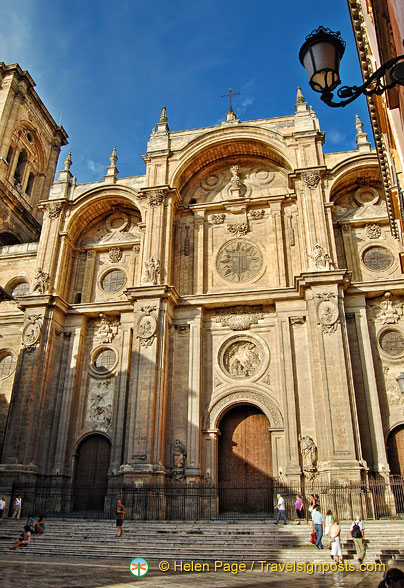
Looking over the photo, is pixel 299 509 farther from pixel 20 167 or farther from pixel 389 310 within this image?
pixel 20 167

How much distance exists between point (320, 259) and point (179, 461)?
31.7 ft

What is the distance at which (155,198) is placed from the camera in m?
22.9

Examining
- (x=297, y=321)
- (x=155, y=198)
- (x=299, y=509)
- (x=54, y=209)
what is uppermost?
(x=54, y=209)

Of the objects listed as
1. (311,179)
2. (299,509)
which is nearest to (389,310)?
(311,179)

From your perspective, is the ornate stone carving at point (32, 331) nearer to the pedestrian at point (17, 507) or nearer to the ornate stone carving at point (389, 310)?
the pedestrian at point (17, 507)

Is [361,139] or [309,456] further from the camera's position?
[361,139]

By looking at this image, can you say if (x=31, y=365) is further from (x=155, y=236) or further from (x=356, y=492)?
(x=356, y=492)

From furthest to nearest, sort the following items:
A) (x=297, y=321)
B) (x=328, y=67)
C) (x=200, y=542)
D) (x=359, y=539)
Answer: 1. (x=297, y=321)
2. (x=200, y=542)
3. (x=359, y=539)
4. (x=328, y=67)

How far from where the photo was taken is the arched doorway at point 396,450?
58.3 ft

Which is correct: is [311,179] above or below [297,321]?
above

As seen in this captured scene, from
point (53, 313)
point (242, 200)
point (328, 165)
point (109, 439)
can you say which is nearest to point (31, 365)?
point (53, 313)

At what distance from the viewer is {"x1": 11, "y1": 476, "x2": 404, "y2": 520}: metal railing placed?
A: 15.8 meters

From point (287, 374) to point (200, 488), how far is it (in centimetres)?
535

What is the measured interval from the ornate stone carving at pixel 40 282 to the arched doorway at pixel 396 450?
51.8 ft
